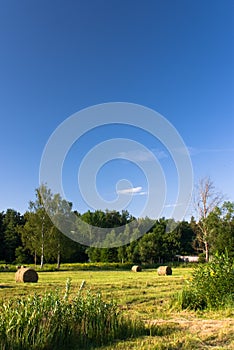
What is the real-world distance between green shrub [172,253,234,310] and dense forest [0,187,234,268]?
9.70m

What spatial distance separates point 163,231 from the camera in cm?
4694

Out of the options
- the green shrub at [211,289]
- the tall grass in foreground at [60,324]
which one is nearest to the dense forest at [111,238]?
the green shrub at [211,289]

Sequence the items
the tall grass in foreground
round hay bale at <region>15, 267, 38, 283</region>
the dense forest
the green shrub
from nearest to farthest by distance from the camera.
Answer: the tall grass in foreground, the green shrub, round hay bale at <region>15, 267, 38, 283</region>, the dense forest

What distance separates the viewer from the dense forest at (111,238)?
105ft

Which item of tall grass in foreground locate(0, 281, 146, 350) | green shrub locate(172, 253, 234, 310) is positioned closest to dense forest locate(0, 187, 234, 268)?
green shrub locate(172, 253, 234, 310)

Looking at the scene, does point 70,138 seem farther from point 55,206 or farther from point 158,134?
point 55,206

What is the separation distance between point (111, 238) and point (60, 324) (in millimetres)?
42357

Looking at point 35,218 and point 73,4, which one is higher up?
point 73,4

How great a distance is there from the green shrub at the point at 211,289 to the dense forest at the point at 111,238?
9697 mm

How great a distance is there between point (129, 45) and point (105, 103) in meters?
3.35

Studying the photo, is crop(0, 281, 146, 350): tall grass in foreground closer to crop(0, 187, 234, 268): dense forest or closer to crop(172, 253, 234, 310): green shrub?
crop(172, 253, 234, 310): green shrub

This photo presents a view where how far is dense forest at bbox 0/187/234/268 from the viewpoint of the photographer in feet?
105

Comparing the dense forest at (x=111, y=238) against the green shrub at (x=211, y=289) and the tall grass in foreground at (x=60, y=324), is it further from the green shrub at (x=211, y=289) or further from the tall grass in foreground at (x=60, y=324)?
the tall grass in foreground at (x=60, y=324)

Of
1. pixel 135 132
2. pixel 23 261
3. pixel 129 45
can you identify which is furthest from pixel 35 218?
pixel 129 45
